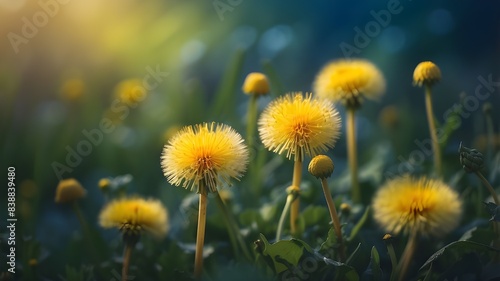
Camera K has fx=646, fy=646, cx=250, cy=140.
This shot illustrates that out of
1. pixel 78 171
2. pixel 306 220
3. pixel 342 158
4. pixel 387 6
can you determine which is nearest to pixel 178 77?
pixel 78 171

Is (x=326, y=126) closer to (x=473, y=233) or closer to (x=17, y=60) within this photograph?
(x=473, y=233)

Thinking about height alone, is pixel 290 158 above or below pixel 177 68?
below

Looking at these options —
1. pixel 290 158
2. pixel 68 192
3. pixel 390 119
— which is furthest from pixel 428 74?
pixel 68 192

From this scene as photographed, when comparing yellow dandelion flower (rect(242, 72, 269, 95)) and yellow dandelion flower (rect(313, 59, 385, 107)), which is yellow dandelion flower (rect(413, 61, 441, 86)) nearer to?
yellow dandelion flower (rect(313, 59, 385, 107))

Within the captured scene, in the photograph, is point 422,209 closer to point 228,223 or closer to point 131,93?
point 228,223

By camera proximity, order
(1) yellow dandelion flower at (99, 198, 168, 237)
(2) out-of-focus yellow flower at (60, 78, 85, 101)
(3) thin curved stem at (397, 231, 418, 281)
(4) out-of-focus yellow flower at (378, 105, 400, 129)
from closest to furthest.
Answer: (3) thin curved stem at (397, 231, 418, 281), (1) yellow dandelion flower at (99, 198, 168, 237), (4) out-of-focus yellow flower at (378, 105, 400, 129), (2) out-of-focus yellow flower at (60, 78, 85, 101)

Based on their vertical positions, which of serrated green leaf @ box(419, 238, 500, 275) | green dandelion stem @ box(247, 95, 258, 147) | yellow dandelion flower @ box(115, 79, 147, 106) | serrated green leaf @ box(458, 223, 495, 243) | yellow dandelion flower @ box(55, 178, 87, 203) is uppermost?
yellow dandelion flower @ box(115, 79, 147, 106)

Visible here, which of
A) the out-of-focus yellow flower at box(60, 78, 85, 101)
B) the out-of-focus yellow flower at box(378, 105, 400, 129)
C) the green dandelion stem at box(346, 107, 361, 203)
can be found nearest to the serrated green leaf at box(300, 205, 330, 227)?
the green dandelion stem at box(346, 107, 361, 203)
